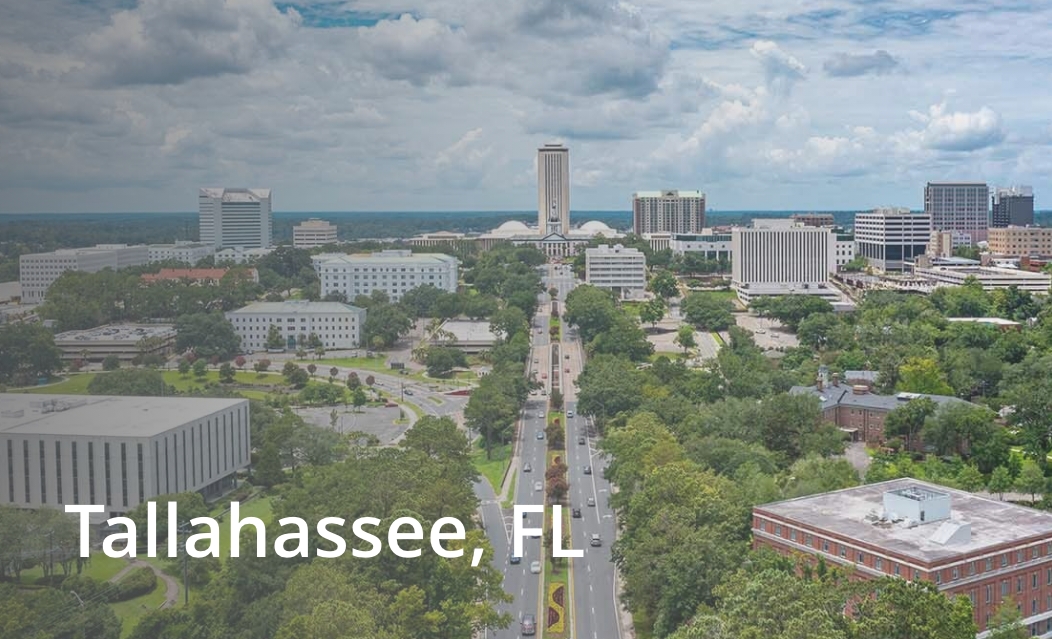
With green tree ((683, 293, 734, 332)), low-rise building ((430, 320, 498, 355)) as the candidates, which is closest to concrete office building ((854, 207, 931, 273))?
green tree ((683, 293, 734, 332))

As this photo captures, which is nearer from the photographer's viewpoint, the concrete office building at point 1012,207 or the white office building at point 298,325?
the white office building at point 298,325

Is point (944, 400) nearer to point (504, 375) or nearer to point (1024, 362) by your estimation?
point (1024, 362)

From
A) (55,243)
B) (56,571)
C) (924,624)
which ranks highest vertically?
(55,243)

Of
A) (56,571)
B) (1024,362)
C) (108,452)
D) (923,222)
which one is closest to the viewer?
(56,571)

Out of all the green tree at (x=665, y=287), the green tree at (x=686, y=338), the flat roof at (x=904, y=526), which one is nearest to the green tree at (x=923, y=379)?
the green tree at (x=686, y=338)

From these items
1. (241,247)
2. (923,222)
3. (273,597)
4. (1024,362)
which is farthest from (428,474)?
(241,247)

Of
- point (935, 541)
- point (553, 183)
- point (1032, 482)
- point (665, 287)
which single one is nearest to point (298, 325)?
point (665, 287)

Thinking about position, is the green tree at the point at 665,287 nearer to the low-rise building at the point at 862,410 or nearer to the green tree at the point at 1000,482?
the low-rise building at the point at 862,410

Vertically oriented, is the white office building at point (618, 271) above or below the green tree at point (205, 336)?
above

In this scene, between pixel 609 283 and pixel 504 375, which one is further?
pixel 609 283
